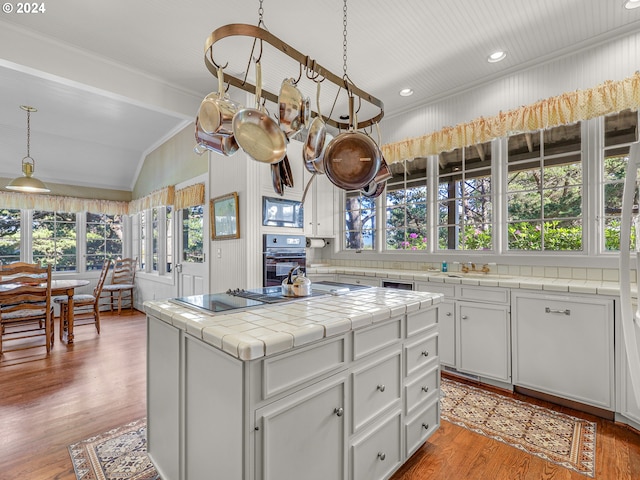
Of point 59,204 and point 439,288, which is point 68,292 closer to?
point 59,204

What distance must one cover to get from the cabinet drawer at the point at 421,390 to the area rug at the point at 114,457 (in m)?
1.37

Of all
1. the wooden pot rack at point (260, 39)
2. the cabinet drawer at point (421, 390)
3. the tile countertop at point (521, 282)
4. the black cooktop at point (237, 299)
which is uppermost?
the wooden pot rack at point (260, 39)

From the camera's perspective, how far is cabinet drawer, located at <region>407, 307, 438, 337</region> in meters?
1.66

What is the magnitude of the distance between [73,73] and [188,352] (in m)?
2.75

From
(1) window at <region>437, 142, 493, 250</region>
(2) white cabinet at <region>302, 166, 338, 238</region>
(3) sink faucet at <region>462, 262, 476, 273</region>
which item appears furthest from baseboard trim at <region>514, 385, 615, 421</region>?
(2) white cabinet at <region>302, 166, 338, 238</region>

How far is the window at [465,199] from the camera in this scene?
322 centimetres

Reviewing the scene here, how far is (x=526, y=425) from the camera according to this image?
209 cm

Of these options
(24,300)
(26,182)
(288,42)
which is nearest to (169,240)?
(26,182)

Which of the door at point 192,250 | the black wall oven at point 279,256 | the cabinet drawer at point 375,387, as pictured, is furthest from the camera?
the door at point 192,250

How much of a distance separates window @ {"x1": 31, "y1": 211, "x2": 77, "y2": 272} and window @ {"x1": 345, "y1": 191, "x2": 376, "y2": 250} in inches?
199

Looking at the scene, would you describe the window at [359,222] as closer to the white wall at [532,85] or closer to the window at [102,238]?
the white wall at [532,85]

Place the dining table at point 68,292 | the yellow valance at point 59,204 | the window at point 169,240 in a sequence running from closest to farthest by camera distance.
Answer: the dining table at point 68,292, the window at point 169,240, the yellow valance at point 59,204

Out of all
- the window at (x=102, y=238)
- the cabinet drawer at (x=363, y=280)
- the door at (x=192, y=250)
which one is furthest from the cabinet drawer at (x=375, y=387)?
the window at (x=102, y=238)

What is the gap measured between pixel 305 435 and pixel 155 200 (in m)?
5.01
